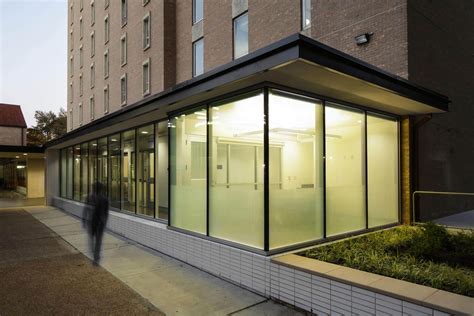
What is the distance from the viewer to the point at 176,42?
19.5m

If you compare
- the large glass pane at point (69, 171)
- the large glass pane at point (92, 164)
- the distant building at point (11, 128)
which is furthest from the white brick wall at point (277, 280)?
the distant building at point (11, 128)

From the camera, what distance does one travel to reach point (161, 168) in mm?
9672

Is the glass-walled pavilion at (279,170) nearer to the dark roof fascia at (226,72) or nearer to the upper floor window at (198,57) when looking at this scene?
the dark roof fascia at (226,72)

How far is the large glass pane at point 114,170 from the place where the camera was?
1161 centimetres

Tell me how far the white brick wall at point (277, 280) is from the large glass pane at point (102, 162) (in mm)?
5428

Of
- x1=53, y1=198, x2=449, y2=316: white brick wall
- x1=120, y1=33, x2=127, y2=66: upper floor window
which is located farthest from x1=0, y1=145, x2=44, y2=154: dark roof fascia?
x1=53, y1=198, x2=449, y2=316: white brick wall

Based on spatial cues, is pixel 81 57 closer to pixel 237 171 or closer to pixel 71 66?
pixel 71 66

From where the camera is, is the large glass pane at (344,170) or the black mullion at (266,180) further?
the large glass pane at (344,170)

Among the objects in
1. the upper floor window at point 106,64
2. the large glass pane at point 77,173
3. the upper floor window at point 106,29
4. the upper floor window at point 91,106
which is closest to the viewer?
the large glass pane at point 77,173

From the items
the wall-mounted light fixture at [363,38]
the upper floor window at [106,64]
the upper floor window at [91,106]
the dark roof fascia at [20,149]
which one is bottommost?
the dark roof fascia at [20,149]

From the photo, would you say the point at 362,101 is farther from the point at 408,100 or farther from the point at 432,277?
the point at 432,277

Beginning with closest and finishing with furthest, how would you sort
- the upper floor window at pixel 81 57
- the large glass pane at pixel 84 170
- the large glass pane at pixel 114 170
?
the large glass pane at pixel 114 170 < the large glass pane at pixel 84 170 < the upper floor window at pixel 81 57

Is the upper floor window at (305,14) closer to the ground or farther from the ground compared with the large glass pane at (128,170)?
farther from the ground

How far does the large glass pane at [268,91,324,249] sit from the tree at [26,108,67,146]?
198 feet
